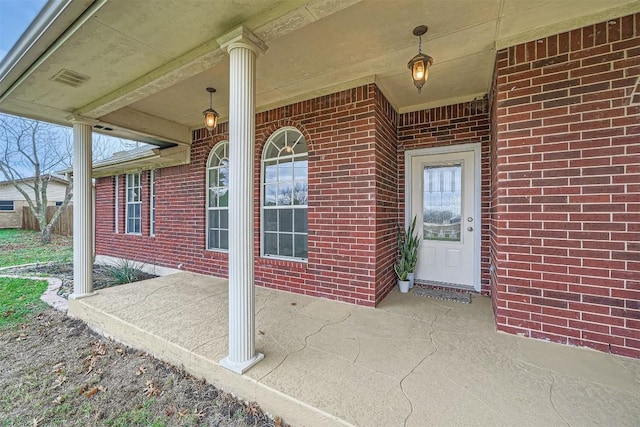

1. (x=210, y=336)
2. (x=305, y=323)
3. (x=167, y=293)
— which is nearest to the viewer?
(x=210, y=336)

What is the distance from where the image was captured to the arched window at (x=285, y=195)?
3.84m

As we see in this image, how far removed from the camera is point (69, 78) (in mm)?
2814

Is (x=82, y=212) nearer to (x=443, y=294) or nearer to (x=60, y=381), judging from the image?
(x=60, y=381)

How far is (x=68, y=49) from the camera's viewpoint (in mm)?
2312

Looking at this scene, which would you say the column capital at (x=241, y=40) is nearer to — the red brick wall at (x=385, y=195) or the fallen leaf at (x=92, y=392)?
the red brick wall at (x=385, y=195)

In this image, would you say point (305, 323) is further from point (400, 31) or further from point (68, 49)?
point (68, 49)

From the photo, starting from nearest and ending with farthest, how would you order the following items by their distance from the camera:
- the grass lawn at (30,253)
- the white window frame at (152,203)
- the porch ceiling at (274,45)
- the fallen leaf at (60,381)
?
the porch ceiling at (274,45)
the fallen leaf at (60,381)
the white window frame at (152,203)
the grass lawn at (30,253)

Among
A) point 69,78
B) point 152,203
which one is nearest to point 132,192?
point 152,203

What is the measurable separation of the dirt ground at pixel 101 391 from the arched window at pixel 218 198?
7.20 feet

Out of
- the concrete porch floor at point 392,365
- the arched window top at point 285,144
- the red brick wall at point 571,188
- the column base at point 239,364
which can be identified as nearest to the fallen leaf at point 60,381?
the concrete porch floor at point 392,365

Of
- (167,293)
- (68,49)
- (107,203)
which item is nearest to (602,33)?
(68,49)

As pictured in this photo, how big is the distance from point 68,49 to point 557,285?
4.77m

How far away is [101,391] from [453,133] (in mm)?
4782

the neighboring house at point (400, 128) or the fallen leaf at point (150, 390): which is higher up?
the neighboring house at point (400, 128)
